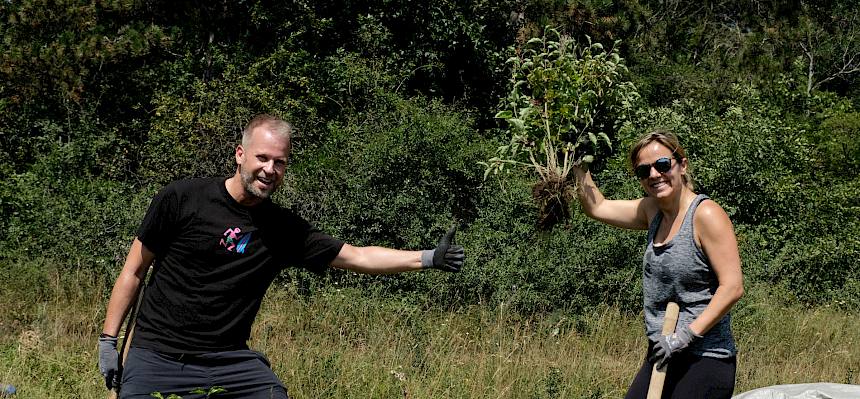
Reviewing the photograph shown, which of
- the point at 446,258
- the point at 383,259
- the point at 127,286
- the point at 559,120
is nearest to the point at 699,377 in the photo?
the point at 446,258

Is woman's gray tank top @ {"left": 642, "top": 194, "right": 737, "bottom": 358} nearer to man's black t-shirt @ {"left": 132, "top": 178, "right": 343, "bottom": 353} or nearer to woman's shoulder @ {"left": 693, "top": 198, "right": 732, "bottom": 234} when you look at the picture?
woman's shoulder @ {"left": 693, "top": 198, "right": 732, "bottom": 234}

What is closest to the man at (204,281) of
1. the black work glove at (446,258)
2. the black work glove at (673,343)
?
the black work glove at (446,258)

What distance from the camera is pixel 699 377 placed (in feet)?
11.5

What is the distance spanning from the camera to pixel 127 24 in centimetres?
1309

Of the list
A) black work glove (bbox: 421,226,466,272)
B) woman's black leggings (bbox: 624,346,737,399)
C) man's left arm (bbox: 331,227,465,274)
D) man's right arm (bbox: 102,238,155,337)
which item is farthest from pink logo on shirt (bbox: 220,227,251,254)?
woman's black leggings (bbox: 624,346,737,399)

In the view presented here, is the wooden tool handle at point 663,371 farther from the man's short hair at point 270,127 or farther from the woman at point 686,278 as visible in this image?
the man's short hair at point 270,127

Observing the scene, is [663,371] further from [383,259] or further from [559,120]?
[559,120]

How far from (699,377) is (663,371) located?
0.15m

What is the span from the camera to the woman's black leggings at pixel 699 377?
3508mm

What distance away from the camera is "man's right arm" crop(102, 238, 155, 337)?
12.3ft

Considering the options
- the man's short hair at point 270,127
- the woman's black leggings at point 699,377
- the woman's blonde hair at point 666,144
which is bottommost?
the woman's black leggings at point 699,377

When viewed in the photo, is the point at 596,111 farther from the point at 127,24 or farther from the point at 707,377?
the point at 127,24

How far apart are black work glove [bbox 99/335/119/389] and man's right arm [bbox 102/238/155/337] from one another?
0.13ft

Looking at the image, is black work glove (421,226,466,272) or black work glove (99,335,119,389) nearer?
black work glove (99,335,119,389)
